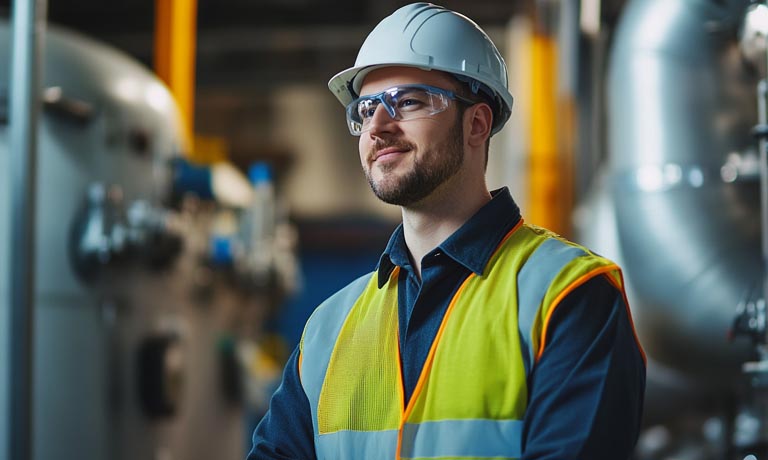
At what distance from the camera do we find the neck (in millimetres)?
1691

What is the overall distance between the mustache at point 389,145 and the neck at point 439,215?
10 centimetres

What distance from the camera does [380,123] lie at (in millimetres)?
1653

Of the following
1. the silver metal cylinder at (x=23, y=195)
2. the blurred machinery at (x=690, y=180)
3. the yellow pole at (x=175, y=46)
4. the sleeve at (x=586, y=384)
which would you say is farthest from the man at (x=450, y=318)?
the yellow pole at (x=175, y=46)

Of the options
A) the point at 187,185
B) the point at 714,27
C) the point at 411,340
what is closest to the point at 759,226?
the point at 714,27

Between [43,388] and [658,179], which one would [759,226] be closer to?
[658,179]

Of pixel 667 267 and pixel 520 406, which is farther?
pixel 667 267

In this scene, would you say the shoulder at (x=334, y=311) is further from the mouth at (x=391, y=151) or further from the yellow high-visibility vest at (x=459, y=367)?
the mouth at (x=391, y=151)

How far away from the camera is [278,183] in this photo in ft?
40.9

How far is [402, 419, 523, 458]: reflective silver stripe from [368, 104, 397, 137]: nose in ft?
1.73

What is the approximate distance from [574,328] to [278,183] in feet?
37.0

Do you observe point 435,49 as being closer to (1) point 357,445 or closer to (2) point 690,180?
(1) point 357,445

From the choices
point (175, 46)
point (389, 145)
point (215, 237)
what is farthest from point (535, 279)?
point (175, 46)

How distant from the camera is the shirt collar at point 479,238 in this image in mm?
1603

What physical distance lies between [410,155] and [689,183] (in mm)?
1982
